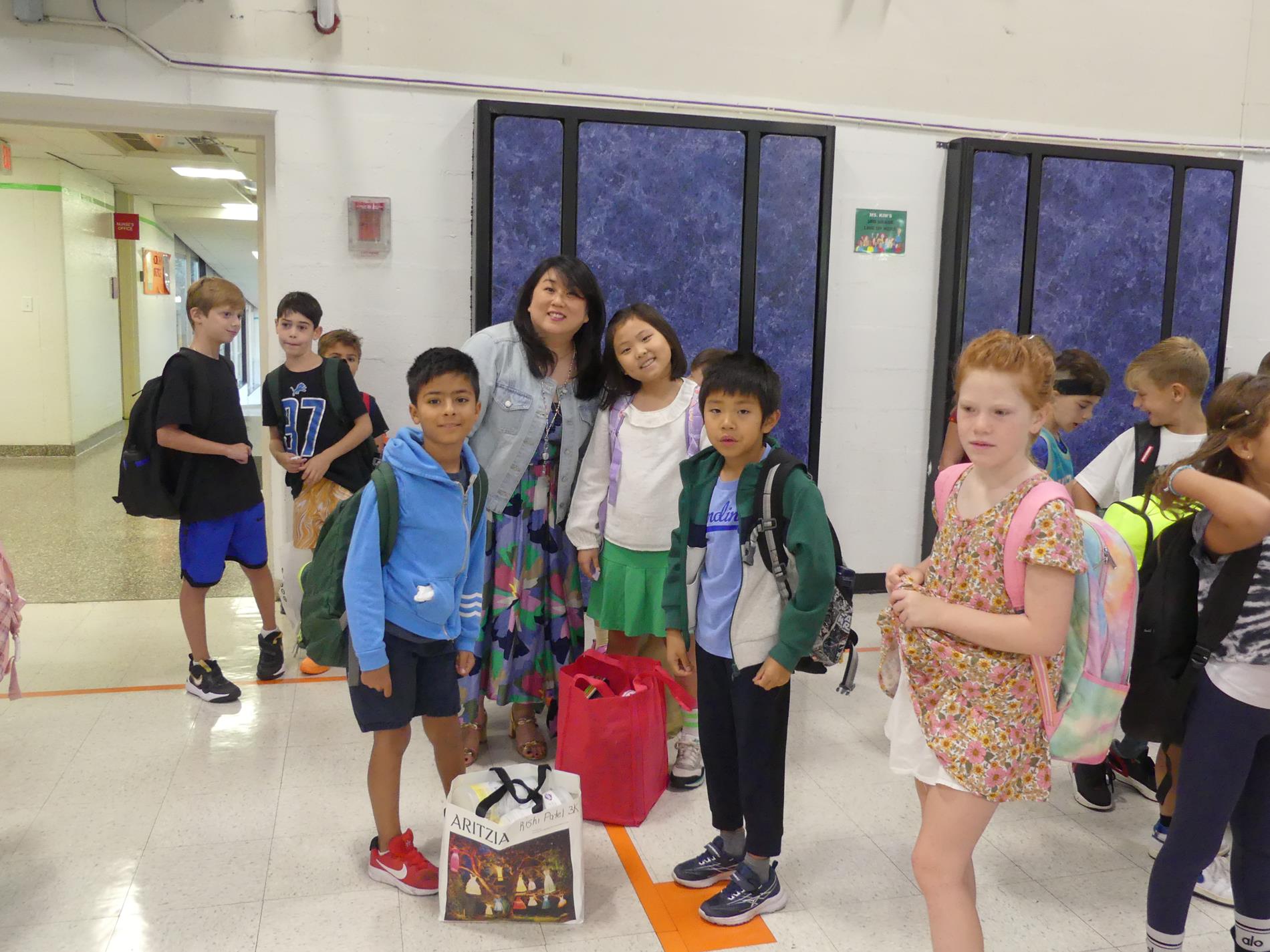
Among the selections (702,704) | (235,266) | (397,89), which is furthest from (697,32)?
(235,266)

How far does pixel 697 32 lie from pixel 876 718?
10.2ft

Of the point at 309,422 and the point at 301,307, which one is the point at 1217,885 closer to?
the point at 309,422

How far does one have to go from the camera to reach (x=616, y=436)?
2873 millimetres

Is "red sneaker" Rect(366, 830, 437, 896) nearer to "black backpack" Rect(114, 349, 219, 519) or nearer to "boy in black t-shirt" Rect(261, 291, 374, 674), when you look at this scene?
"boy in black t-shirt" Rect(261, 291, 374, 674)

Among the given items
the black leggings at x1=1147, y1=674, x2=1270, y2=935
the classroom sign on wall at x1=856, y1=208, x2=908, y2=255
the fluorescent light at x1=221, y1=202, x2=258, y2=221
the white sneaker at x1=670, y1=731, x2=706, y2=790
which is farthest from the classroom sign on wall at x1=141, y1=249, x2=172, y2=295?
the black leggings at x1=1147, y1=674, x2=1270, y2=935

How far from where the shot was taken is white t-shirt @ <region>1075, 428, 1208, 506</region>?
2645 mm

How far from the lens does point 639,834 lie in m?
2.61

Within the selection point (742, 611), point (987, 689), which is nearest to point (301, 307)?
point (742, 611)

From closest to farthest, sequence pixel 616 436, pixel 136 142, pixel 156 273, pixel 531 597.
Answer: pixel 616 436 → pixel 531 597 → pixel 136 142 → pixel 156 273

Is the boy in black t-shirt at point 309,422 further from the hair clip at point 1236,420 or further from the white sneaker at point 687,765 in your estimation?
the hair clip at point 1236,420

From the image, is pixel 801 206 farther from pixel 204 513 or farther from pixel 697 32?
pixel 204 513

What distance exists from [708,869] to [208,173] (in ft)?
28.1

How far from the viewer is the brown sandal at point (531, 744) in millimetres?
3012

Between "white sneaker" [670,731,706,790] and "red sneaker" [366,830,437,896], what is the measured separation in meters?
0.82
